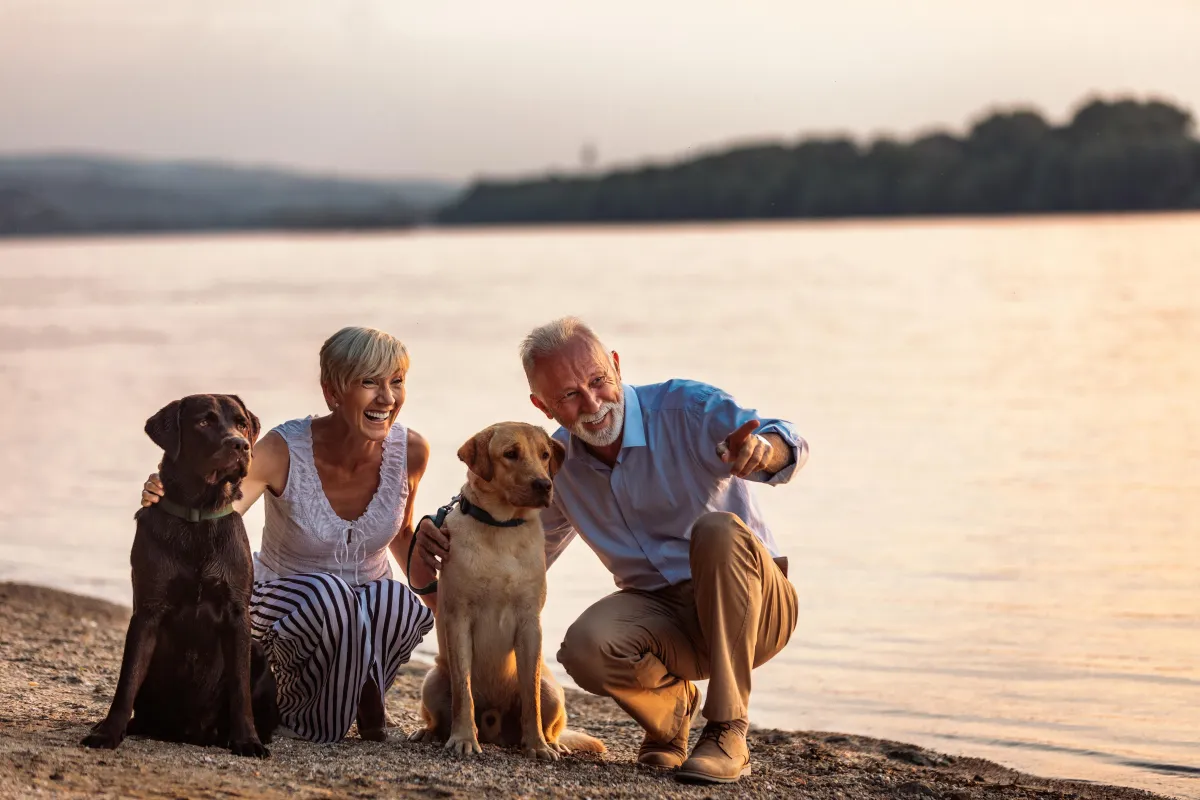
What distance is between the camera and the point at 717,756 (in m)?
4.79

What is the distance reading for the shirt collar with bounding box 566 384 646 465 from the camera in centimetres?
509

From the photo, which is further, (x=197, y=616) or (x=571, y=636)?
(x=571, y=636)

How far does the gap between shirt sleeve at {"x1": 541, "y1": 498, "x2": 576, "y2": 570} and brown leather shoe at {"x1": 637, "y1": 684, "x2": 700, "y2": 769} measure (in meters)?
0.67

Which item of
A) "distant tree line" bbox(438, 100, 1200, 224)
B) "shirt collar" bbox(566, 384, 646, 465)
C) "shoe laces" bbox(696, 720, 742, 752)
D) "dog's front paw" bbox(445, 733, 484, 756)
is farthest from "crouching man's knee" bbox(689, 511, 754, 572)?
"distant tree line" bbox(438, 100, 1200, 224)

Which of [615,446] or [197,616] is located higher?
[615,446]

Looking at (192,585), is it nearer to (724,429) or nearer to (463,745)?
(463,745)

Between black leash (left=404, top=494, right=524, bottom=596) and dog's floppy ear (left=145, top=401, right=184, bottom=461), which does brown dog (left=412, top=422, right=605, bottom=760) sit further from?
dog's floppy ear (left=145, top=401, right=184, bottom=461)

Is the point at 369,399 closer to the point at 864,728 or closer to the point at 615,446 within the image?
the point at 615,446

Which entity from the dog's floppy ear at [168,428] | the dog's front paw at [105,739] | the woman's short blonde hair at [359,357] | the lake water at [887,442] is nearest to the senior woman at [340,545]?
the woman's short blonde hair at [359,357]

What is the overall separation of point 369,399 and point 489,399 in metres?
13.0

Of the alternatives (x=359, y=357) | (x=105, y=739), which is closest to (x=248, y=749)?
(x=105, y=739)

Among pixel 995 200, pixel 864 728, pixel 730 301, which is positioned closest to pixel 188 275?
pixel 730 301

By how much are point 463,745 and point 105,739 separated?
1099 millimetres

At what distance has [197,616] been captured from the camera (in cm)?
447
